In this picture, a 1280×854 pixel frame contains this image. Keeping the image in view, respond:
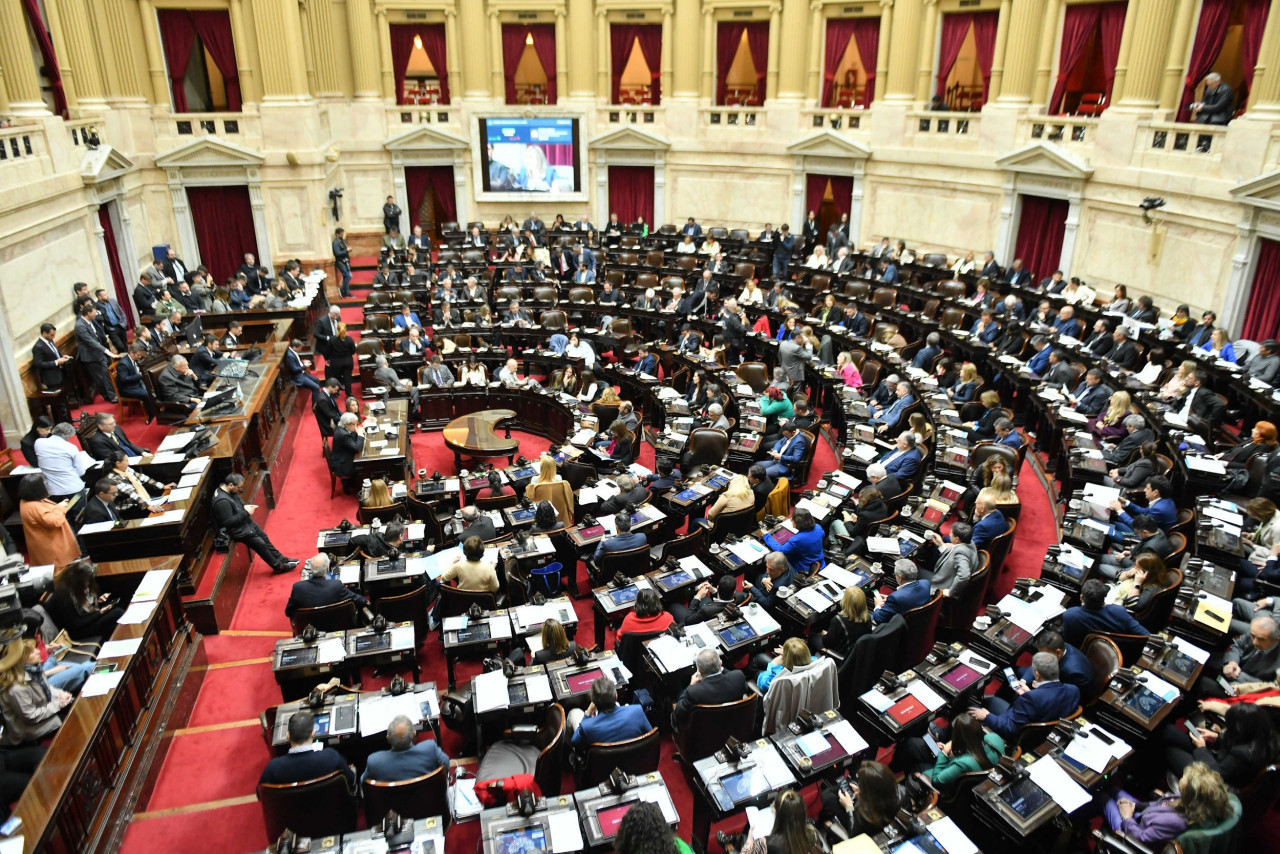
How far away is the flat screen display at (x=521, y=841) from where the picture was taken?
5336 mm

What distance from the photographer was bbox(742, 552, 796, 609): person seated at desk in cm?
805

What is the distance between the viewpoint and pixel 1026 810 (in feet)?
18.0

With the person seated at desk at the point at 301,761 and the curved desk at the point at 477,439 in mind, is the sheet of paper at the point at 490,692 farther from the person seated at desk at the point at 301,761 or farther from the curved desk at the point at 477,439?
the curved desk at the point at 477,439

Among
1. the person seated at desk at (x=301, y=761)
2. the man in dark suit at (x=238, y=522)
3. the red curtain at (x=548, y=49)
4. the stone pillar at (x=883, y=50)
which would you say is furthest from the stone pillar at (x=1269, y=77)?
the red curtain at (x=548, y=49)

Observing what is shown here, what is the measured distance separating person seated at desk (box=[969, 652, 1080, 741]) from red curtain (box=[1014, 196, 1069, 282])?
14.9 metres

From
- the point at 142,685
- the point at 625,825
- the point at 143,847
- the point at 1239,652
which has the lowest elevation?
the point at 143,847

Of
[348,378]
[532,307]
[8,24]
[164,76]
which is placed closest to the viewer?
[8,24]

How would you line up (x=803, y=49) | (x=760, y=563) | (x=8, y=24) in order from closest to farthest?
(x=760, y=563), (x=8, y=24), (x=803, y=49)

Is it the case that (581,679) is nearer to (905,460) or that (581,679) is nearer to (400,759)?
(400,759)

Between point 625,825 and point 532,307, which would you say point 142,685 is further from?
point 532,307

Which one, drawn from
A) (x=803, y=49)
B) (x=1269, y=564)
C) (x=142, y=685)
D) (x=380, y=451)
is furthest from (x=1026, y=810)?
(x=803, y=49)

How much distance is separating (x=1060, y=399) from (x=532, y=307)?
11.2 meters

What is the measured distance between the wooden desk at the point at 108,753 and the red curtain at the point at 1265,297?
16555 mm

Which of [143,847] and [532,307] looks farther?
[532,307]
